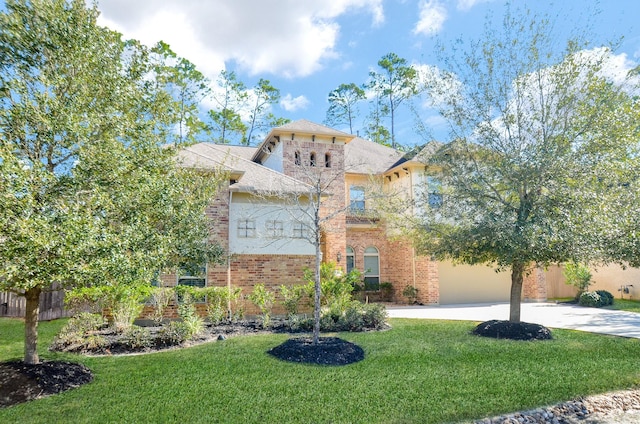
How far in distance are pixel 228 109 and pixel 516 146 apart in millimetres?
21939

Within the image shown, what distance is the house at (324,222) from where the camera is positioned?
13172 mm

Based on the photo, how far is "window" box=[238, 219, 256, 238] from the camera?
13500 millimetres

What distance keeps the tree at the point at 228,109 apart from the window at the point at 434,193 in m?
19.0

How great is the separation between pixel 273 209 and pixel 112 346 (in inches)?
264

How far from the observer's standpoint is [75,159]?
6.02m

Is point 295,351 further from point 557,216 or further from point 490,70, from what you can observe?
point 490,70

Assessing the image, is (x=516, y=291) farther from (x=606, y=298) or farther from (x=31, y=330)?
(x=31, y=330)

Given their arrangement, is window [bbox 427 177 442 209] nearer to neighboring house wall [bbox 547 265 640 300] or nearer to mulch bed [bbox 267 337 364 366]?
mulch bed [bbox 267 337 364 366]

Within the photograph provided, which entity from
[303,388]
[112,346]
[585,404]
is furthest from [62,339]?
[585,404]

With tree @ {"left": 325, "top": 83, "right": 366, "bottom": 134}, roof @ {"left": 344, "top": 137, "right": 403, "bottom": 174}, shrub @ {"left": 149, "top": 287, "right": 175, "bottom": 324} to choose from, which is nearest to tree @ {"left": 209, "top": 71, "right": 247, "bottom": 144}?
tree @ {"left": 325, "top": 83, "right": 366, "bottom": 134}

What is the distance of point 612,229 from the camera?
7.33 m

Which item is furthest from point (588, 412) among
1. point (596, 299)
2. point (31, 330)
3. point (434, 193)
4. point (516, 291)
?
point (596, 299)

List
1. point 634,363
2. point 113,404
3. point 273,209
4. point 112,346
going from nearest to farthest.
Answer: point 113,404 < point 634,363 < point 112,346 < point 273,209

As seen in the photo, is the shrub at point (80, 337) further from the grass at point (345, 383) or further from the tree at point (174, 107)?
the tree at point (174, 107)
